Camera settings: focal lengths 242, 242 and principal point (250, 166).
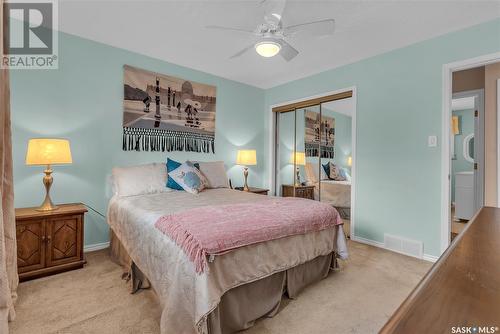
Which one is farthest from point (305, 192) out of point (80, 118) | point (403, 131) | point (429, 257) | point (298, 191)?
point (80, 118)

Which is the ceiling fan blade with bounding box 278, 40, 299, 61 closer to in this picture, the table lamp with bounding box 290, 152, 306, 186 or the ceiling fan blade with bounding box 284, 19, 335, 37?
the ceiling fan blade with bounding box 284, 19, 335, 37

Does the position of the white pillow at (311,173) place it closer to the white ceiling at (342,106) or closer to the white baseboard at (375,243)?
the white ceiling at (342,106)

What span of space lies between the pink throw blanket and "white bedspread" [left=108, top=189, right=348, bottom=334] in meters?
0.06

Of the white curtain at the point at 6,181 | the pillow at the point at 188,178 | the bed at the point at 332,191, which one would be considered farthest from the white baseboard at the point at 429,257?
the white curtain at the point at 6,181

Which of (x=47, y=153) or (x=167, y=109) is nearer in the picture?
(x=47, y=153)

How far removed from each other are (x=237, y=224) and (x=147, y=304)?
0.97 meters

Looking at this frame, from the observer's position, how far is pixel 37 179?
2592mm

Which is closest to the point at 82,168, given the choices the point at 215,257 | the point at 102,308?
the point at 102,308

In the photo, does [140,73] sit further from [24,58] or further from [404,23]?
[404,23]

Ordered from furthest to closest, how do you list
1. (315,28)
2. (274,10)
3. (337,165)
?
1. (337,165)
2. (315,28)
3. (274,10)

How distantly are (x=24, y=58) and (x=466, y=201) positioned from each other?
266 inches

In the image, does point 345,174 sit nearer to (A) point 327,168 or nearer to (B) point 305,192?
(A) point 327,168

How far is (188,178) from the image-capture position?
2.97 m

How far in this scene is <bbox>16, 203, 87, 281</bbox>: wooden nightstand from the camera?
2.12 m
